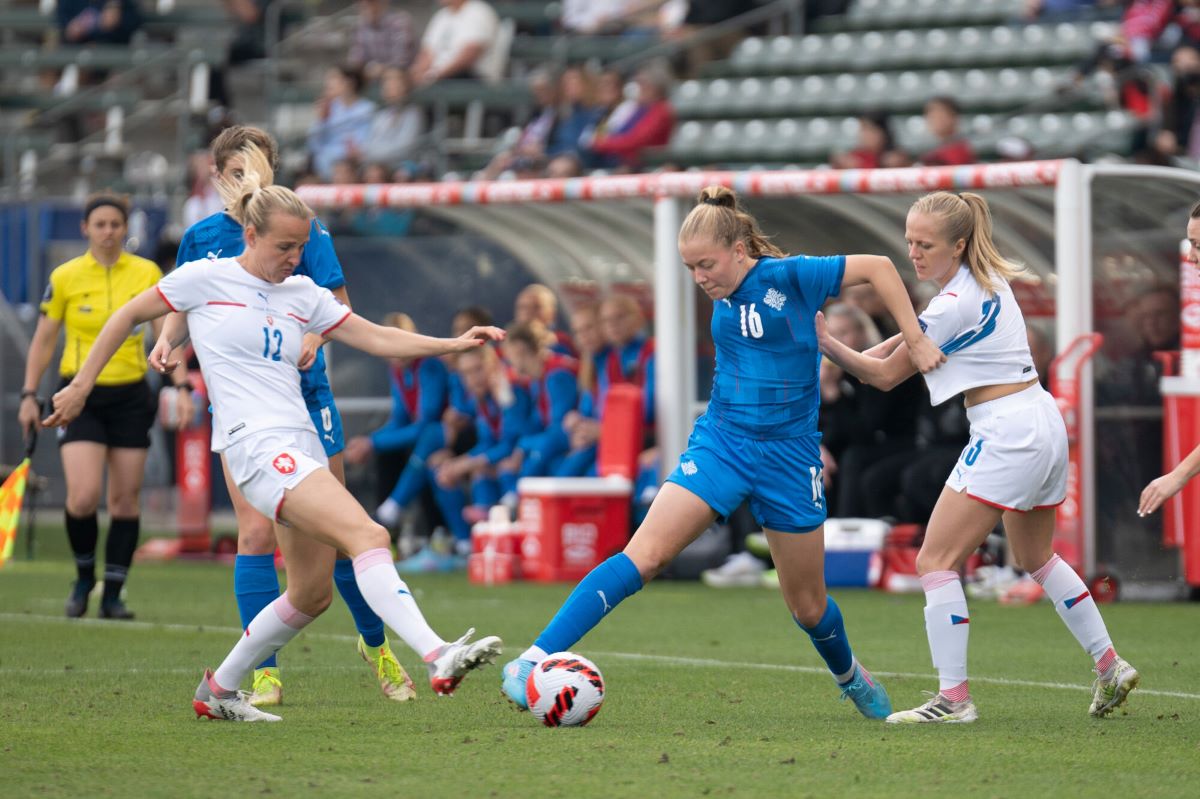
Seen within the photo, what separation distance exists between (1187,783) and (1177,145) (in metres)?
10.1

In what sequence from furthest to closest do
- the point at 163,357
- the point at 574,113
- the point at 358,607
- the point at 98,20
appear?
1. the point at 98,20
2. the point at 574,113
3. the point at 358,607
4. the point at 163,357

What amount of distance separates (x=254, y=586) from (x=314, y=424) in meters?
0.66

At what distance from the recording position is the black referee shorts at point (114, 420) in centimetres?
1068

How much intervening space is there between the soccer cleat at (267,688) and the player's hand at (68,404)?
4.04 ft

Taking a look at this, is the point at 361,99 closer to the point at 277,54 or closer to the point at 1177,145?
the point at 277,54

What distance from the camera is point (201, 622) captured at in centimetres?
1077

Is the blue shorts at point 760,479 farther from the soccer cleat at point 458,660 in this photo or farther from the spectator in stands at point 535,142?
the spectator in stands at point 535,142

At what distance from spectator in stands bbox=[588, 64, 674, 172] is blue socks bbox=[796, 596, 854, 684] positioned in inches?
454

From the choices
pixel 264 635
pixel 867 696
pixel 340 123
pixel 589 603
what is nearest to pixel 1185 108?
pixel 340 123

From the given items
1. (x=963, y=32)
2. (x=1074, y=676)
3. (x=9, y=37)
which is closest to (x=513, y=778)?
(x=1074, y=676)

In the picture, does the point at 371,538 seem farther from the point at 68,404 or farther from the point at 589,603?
the point at 68,404

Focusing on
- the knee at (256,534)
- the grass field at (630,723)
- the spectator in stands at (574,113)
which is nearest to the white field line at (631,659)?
the grass field at (630,723)

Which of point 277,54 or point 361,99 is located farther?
point 277,54

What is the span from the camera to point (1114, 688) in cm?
686
